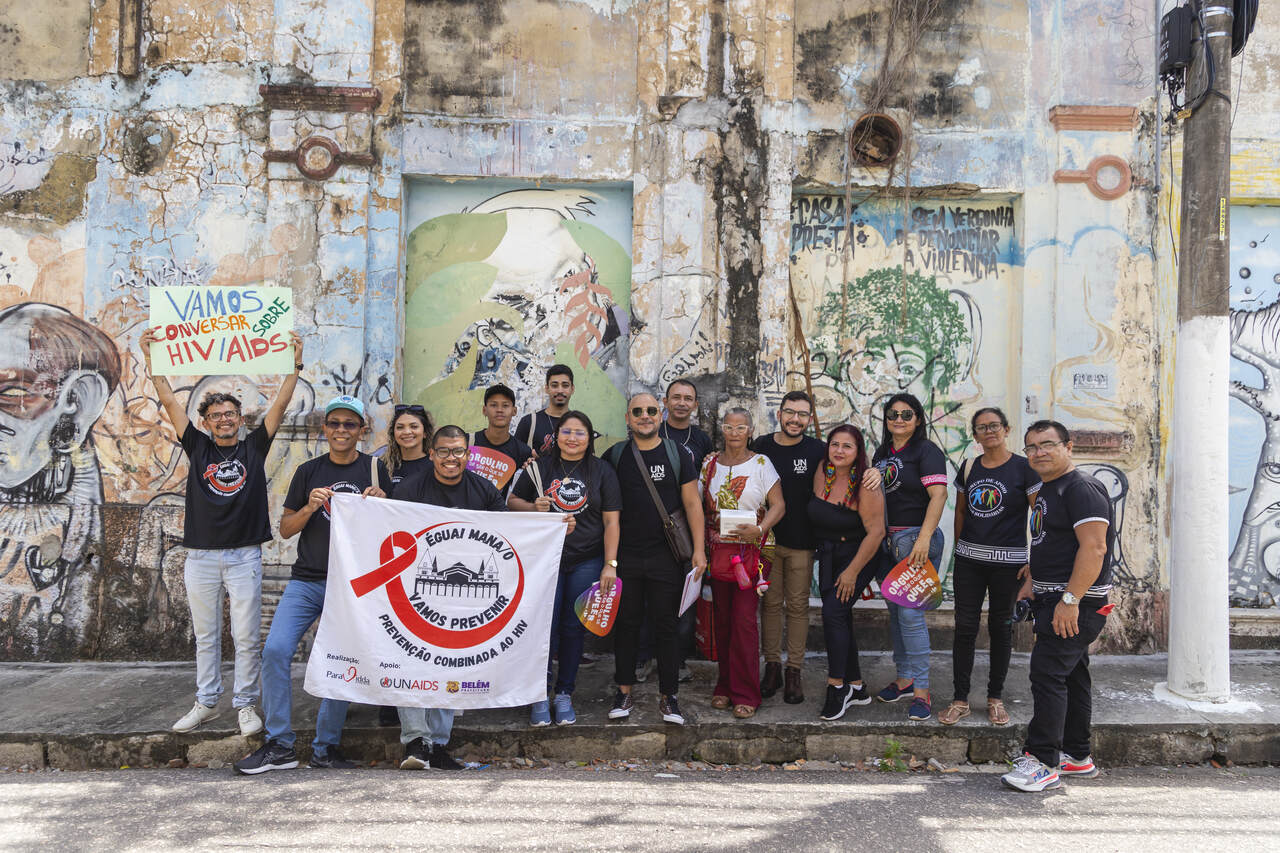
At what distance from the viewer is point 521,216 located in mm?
7164

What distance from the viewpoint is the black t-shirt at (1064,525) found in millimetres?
4555

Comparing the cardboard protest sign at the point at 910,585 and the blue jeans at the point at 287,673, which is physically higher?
the cardboard protest sign at the point at 910,585

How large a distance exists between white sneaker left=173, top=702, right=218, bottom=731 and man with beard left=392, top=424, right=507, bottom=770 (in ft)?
3.91

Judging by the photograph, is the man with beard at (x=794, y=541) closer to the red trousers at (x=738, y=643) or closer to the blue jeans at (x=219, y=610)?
the red trousers at (x=738, y=643)

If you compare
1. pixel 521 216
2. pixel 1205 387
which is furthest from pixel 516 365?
pixel 1205 387

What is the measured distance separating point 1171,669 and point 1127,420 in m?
2.09

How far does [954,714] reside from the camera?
5219mm

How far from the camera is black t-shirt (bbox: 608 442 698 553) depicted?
5.30 m

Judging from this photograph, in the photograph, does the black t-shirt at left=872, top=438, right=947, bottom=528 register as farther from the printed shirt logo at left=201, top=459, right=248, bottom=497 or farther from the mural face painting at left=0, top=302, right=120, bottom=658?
the mural face painting at left=0, top=302, right=120, bottom=658

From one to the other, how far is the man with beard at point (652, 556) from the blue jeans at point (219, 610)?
2170 mm

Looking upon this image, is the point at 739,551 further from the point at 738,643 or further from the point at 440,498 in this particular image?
the point at 440,498

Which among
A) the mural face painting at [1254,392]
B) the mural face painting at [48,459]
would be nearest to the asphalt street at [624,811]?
the mural face painting at [48,459]

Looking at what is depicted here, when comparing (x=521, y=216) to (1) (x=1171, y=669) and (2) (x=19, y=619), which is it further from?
(1) (x=1171, y=669)

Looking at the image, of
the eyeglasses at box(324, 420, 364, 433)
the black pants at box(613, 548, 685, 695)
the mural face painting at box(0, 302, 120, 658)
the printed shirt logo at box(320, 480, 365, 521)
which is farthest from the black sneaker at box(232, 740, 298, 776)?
the mural face painting at box(0, 302, 120, 658)
